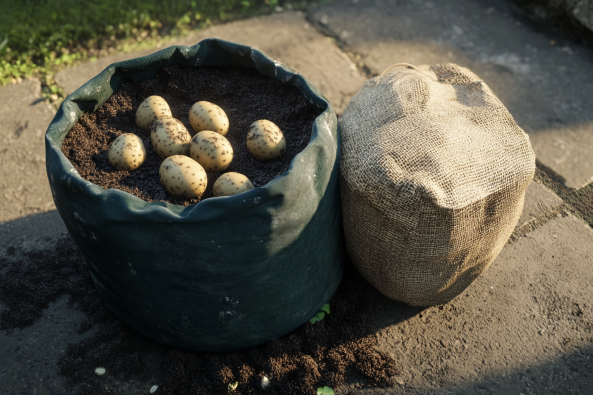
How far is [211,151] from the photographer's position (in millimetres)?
2258

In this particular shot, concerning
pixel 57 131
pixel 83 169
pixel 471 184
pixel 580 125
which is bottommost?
pixel 580 125

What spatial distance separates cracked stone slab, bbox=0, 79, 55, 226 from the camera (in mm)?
Result: 3096

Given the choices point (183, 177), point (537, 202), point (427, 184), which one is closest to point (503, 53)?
point (537, 202)

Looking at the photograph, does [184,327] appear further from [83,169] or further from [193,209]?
[83,169]

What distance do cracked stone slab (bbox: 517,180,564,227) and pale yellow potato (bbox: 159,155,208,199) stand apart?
1.95 m

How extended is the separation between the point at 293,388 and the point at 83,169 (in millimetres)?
1306

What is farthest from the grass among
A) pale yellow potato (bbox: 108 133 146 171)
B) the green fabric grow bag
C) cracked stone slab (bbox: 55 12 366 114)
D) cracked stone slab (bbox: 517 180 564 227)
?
cracked stone slab (bbox: 517 180 564 227)

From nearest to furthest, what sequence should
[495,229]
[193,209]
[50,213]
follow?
1. [193,209]
2. [495,229]
3. [50,213]

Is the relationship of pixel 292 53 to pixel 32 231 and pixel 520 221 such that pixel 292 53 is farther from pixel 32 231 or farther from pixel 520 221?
pixel 32 231

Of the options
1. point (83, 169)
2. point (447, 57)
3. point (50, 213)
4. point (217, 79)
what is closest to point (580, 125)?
point (447, 57)

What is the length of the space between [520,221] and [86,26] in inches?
144

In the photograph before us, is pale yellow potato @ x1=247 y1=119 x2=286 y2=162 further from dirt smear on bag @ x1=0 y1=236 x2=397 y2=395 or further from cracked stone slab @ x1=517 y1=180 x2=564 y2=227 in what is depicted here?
cracked stone slab @ x1=517 y1=180 x2=564 y2=227

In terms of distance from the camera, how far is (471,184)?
2105 millimetres

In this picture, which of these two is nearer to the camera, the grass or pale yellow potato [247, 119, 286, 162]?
pale yellow potato [247, 119, 286, 162]
